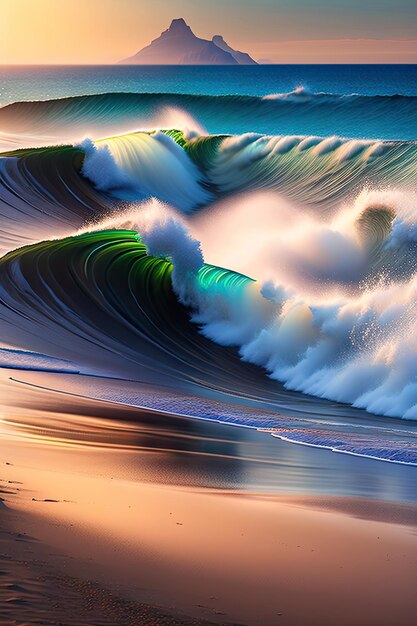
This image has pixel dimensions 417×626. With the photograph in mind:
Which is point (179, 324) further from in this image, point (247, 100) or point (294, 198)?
point (247, 100)

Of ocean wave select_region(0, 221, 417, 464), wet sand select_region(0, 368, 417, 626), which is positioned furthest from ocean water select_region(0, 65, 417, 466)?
wet sand select_region(0, 368, 417, 626)

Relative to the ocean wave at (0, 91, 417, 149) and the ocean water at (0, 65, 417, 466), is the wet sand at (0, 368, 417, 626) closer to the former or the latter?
the ocean water at (0, 65, 417, 466)

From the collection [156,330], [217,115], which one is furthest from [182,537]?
[217,115]

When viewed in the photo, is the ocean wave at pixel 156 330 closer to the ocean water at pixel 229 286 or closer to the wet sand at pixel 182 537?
the ocean water at pixel 229 286

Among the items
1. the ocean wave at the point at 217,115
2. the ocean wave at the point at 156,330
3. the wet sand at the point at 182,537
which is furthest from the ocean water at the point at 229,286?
the ocean wave at the point at 217,115

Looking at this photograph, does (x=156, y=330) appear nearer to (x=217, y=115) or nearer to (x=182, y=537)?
(x=182, y=537)

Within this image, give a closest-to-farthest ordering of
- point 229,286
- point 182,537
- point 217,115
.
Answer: point 182,537, point 229,286, point 217,115
